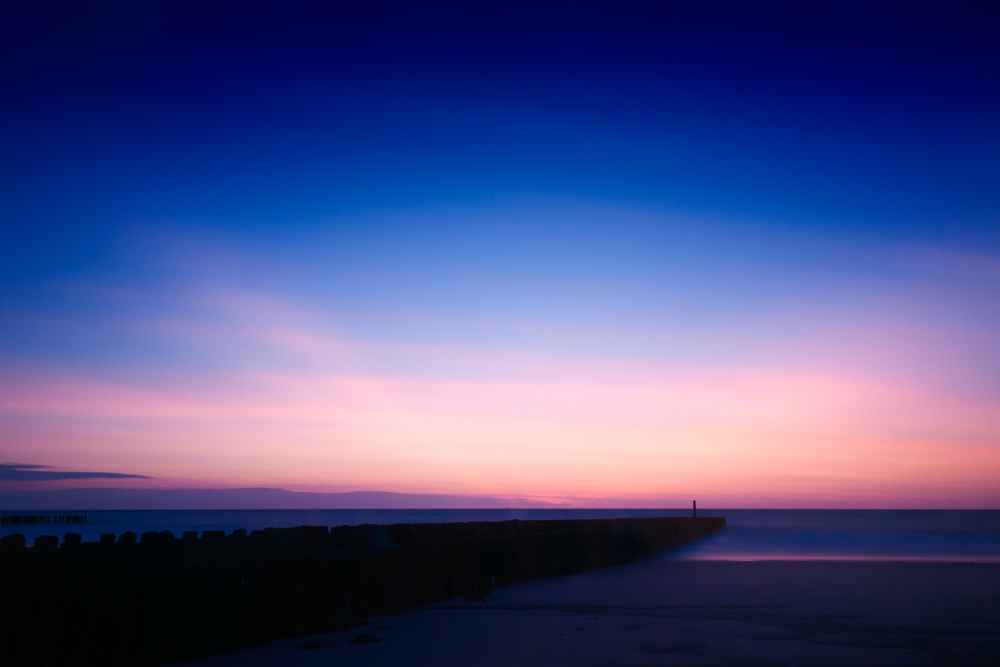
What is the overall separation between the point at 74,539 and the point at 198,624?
54.6 inches

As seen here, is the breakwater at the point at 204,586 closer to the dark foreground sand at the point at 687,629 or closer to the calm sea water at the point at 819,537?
the dark foreground sand at the point at 687,629

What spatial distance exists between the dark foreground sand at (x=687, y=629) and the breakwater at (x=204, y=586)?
0.31 m

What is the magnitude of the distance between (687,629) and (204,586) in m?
4.90

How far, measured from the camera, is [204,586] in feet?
21.3

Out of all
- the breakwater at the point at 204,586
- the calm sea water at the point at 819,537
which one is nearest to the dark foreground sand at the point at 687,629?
the breakwater at the point at 204,586

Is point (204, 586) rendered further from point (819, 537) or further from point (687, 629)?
point (819, 537)

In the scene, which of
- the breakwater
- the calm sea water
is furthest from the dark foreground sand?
the calm sea water

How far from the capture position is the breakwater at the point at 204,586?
5.29 meters

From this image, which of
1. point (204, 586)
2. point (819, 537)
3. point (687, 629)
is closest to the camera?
point (204, 586)

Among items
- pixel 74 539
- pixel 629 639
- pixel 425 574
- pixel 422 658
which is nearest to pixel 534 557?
pixel 425 574

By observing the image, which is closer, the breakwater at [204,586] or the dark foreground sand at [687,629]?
the breakwater at [204,586]

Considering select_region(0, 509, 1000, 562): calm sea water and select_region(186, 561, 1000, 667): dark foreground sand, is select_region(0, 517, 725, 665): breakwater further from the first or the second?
select_region(0, 509, 1000, 562): calm sea water

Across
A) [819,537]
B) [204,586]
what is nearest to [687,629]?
[204,586]

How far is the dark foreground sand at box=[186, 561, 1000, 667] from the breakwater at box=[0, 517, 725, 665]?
0.31 meters
